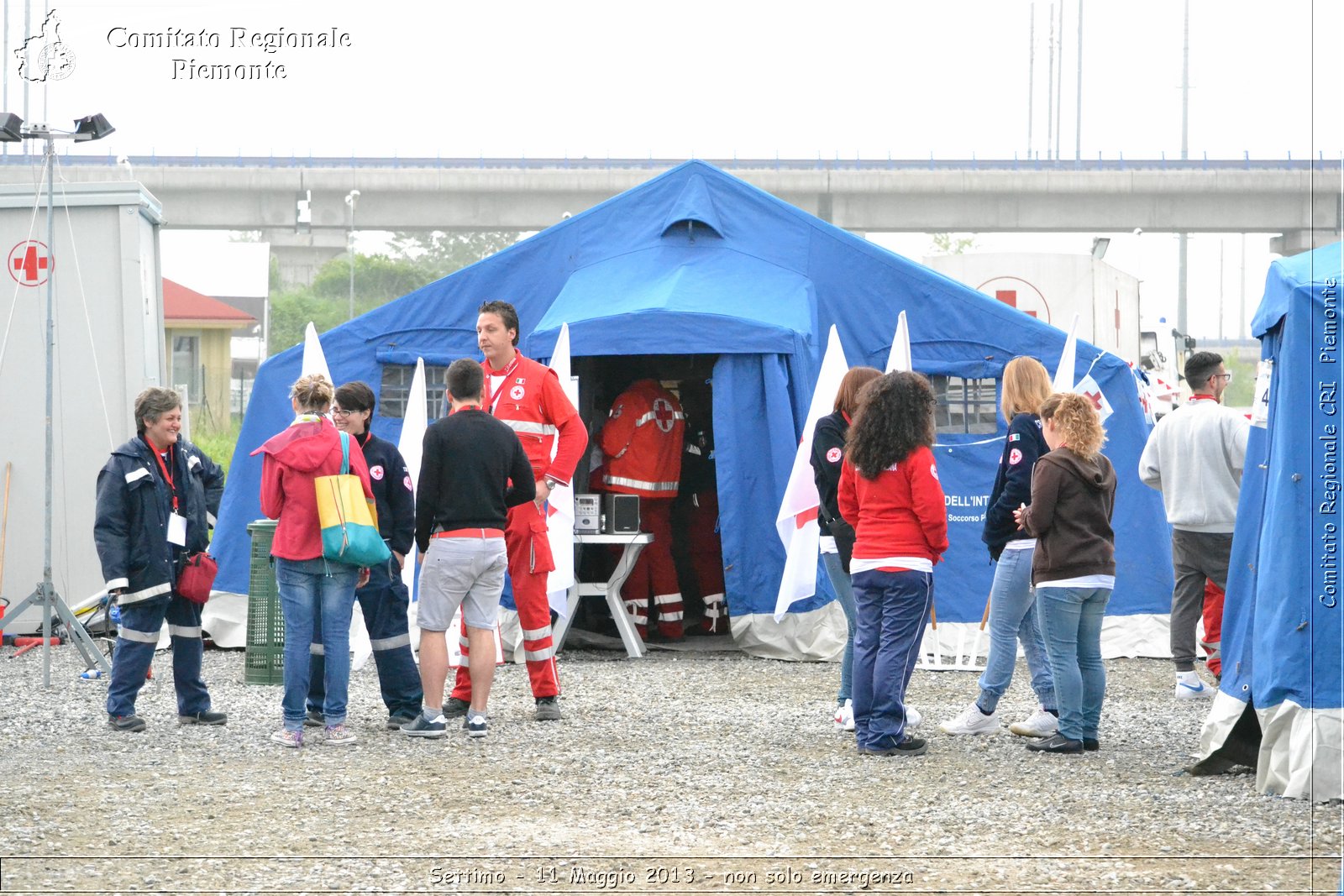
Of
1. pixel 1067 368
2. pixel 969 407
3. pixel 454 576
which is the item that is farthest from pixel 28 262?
pixel 1067 368

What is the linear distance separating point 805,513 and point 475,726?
7.81ft

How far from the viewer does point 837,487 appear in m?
6.02

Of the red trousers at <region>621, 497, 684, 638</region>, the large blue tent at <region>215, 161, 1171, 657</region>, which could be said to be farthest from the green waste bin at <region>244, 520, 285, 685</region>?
the red trousers at <region>621, 497, 684, 638</region>

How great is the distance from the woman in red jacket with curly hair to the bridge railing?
24786 millimetres

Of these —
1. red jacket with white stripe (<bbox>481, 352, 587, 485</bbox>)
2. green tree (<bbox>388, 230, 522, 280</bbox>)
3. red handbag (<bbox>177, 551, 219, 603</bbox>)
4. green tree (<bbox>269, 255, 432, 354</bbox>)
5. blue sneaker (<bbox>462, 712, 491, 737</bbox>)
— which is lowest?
blue sneaker (<bbox>462, 712, 491, 737</bbox>)

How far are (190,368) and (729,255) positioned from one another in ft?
78.4

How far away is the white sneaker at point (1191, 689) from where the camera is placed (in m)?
7.10

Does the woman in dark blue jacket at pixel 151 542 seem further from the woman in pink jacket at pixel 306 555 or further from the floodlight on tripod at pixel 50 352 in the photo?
the floodlight on tripod at pixel 50 352

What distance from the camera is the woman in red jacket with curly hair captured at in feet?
17.9

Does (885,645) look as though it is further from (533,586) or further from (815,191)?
(815,191)

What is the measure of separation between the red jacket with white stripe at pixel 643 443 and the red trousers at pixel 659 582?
0.95 feet

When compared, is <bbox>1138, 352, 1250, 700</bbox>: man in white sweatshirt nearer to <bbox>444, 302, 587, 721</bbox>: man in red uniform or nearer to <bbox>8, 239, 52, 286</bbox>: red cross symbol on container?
<bbox>444, 302, 587, 721</bbox>: man in red uniform

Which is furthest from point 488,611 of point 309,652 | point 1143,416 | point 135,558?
point 1143,416

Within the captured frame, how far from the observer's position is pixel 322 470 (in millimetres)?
5633
